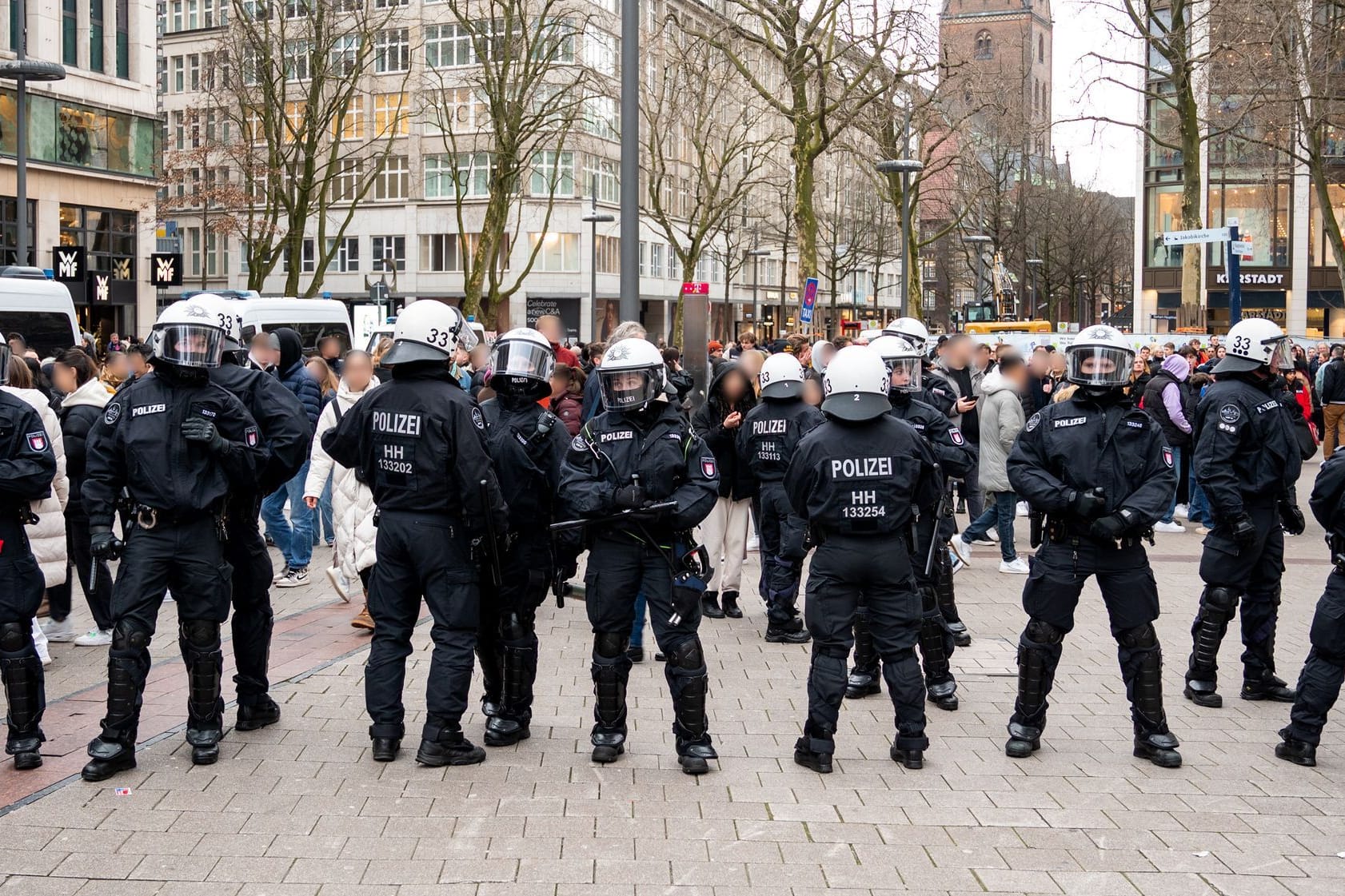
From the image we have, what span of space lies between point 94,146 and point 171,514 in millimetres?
39602

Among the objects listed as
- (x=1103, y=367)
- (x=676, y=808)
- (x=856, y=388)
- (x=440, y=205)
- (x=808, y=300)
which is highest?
(x=440, y=205)

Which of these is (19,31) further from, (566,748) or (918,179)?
(918,179)

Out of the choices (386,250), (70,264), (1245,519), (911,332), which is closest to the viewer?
(1245,519)

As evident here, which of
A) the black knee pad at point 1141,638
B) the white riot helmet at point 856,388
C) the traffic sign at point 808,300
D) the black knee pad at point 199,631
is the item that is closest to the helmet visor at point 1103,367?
the white riot helmet at point 856,388

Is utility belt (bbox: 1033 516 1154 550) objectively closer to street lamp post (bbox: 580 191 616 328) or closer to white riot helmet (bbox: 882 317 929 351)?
white riot helmet (bbox: 882 317 929 351)

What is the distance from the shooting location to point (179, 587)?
20.2 feet

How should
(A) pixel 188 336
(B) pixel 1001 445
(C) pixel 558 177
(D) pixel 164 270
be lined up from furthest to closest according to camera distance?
(C) pixel 558 177
(D) pixel 164 270
(B) pixel 1001 445
(A) pixel 188 336

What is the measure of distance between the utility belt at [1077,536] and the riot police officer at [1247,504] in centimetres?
113

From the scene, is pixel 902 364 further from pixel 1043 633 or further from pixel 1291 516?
pixel 1291 516

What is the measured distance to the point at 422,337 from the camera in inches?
247

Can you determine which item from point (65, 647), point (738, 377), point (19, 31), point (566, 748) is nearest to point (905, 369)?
point (738, 377)

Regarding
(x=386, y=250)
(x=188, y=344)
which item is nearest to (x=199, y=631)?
(x=188, y=344)

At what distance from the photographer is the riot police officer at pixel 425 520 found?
Result: 6.10m

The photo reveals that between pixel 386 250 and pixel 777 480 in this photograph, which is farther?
pixel 386 250
